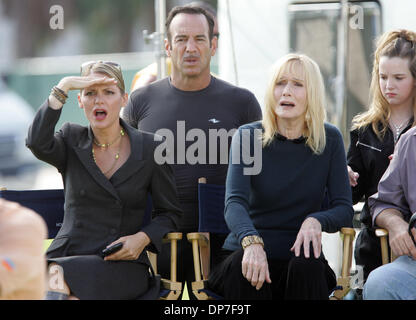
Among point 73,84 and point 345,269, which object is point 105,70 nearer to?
point 73,84

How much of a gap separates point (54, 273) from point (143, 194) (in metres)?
0.70

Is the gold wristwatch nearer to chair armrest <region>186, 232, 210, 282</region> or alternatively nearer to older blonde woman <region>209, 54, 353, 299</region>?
older blonde woman <region>209, 54, 353, 299</region>

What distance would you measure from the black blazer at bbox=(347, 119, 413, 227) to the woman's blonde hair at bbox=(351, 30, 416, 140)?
0.13 feet

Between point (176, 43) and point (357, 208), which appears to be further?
point (357, 208)

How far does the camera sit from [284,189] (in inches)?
155

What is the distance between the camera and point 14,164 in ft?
41.0

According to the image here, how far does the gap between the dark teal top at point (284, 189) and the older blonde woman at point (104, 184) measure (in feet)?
A: 1.40

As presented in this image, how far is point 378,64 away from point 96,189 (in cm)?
179

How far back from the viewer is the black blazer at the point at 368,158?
4.34 m

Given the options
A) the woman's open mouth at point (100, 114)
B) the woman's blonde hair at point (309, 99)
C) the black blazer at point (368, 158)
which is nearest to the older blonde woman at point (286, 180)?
the woman's blonde hair at point (309, 99)

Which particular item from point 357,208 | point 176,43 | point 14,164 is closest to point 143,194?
point 176,43

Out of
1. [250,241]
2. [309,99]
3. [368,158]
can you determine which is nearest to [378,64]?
[368,158]

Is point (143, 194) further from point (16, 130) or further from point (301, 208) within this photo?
point (16, 130)

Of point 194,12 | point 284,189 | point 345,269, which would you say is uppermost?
point 194,12
